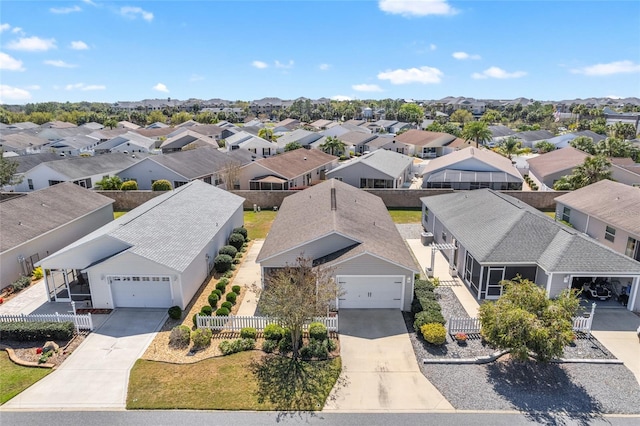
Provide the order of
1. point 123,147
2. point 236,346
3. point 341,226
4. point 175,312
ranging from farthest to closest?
point 123,147 → point 341,226 → point 175,312 → point 236,346

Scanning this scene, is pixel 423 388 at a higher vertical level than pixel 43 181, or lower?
lower

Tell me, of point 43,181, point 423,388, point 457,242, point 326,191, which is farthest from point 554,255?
point 43,181

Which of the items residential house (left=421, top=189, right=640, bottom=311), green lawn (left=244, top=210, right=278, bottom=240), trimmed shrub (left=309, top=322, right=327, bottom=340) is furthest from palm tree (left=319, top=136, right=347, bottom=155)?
trimmed shrub (left=309, top=322, right=327, bottom=340)

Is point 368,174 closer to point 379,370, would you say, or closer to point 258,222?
point 258,222

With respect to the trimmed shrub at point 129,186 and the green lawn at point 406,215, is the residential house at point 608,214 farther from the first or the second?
the trimmed shrub at point 129,186

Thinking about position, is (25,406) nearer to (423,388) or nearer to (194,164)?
(423,388)

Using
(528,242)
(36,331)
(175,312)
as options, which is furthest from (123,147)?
(528,242)
